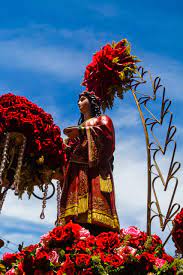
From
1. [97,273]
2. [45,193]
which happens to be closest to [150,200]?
[45,193]

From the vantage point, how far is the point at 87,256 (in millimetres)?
4633

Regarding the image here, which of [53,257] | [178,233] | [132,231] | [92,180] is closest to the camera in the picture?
[53,257]

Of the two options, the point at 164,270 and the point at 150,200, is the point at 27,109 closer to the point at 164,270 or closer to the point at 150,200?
the point at 164,270

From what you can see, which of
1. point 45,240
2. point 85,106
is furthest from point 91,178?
point 45,240

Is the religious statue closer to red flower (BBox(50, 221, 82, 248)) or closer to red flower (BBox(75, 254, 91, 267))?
red flower (BBox(50, 221, 82, 248))

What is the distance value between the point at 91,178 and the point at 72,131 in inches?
35.1

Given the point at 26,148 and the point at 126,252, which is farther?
the point at 26,148

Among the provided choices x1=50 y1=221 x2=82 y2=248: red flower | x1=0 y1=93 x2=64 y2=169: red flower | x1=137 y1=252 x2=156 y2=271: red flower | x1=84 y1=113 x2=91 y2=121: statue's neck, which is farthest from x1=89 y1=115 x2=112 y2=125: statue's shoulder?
x1=137 y1=252 x2=156 y2=271: red flower

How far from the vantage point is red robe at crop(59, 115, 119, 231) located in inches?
303

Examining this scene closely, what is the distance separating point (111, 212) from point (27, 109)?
2764 millimetres

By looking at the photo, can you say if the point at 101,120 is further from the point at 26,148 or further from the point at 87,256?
the point at 87,256

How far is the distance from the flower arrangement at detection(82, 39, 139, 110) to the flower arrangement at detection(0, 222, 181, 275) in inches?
195

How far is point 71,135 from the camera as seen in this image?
27.2ft

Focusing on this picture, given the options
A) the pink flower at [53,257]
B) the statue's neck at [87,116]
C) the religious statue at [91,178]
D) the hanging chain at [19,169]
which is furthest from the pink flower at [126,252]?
the statue's neck at [87,116]
